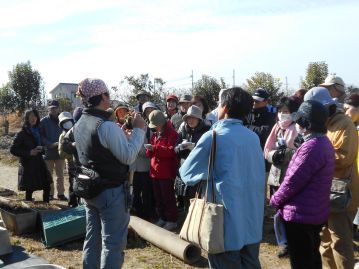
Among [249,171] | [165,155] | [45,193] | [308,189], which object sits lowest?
[45,193]

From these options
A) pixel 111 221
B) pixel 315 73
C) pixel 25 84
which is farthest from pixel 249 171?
pixel 25 84

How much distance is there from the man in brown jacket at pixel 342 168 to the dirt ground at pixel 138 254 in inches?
39.6

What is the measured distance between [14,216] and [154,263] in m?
2.36

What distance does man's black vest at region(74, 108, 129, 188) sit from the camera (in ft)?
10.9

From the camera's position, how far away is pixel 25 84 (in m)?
24.5

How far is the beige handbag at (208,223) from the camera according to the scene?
268cm

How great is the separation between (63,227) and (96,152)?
2392 mm

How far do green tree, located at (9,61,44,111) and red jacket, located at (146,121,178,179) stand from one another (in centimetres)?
2088

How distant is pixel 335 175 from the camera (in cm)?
367

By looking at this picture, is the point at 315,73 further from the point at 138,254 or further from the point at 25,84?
the point at 25,84

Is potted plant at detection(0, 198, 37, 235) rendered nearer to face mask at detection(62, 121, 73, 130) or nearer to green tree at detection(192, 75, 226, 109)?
face mask at detection(62, 121, 73, 130)

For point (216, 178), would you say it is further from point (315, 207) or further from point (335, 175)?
point (335, 175)

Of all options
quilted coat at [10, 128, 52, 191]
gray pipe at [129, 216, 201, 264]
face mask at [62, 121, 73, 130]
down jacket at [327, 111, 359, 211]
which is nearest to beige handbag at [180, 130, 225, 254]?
down jacket at [327, 111, 359, 211]

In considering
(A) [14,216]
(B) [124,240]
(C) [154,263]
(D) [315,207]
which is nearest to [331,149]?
(D) [315,207]
